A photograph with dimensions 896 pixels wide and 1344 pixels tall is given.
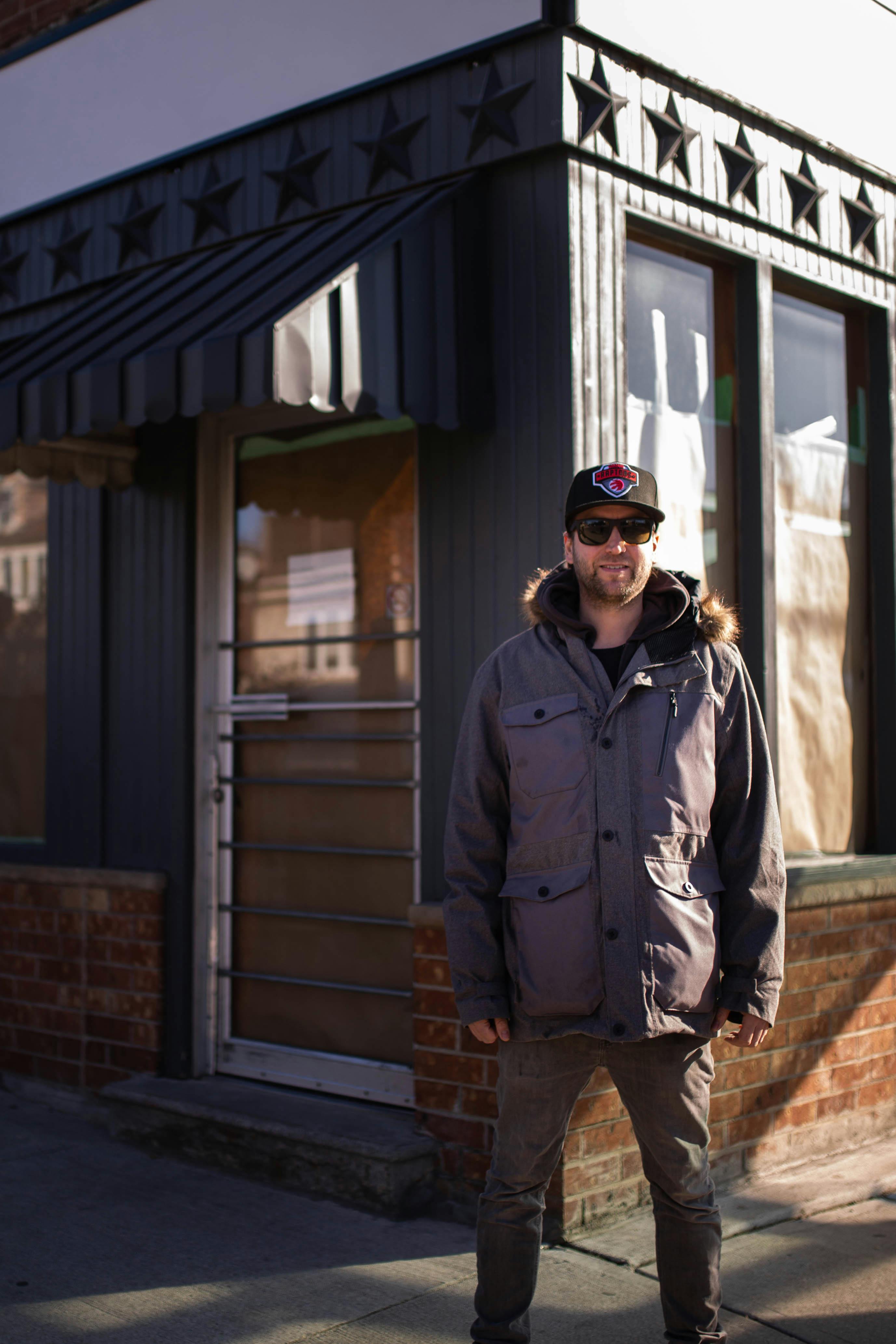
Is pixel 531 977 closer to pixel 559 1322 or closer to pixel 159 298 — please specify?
pixel 559 1322

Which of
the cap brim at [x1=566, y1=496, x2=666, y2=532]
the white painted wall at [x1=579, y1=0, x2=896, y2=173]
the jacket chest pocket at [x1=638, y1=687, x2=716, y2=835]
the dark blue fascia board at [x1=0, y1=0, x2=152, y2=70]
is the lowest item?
the jacket chest pocket at [x1=638, y1=687, x2=716, y2=835]

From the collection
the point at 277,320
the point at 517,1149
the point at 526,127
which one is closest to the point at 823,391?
the point at 526,127

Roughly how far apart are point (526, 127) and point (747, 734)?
8.12 feet

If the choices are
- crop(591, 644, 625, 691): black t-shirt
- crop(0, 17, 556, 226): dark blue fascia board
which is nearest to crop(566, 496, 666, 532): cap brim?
crop(591, 644, 625, 691): black t-shirt

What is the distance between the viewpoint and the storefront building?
4633 mm

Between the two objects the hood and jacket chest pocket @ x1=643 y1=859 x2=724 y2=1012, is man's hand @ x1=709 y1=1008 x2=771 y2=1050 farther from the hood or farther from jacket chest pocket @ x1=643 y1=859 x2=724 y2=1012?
the hood

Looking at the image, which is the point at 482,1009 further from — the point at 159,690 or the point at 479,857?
the point at 159,690

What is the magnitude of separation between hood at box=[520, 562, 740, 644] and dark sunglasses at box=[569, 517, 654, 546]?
136mm

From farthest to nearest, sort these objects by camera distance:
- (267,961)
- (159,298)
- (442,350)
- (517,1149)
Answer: (267,961) → (159,298) → (442,350) → (517,1149)

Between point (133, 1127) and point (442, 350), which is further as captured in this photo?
point (133, 1127)

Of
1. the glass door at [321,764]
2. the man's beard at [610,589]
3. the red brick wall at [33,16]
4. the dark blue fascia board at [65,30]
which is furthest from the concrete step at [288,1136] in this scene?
the red brick wall at [33,16]

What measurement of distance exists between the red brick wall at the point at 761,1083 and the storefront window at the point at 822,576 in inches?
19.4

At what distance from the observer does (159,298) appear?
5215 mm

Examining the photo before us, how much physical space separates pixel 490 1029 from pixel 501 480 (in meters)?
2.12
